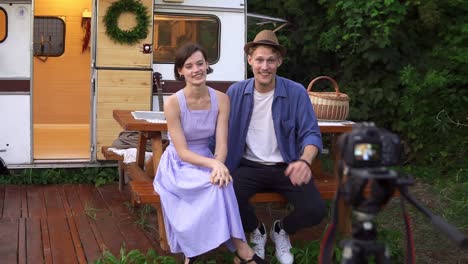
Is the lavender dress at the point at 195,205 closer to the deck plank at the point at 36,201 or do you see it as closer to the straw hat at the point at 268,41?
the straw hat at the point at 268,41

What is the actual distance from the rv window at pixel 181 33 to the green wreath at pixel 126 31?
0.84ft

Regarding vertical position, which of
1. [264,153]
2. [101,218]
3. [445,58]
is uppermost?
[445,58]

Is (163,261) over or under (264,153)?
→ under

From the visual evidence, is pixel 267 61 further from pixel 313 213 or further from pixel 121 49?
pixel 121 49

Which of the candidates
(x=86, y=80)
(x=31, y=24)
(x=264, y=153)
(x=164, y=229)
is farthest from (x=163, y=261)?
(x=86, y=80)

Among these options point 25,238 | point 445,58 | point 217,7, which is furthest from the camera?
point 445,58

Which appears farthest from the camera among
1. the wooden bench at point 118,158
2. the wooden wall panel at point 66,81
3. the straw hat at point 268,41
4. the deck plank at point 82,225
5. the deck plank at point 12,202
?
the wooden wall panel at point 66,81

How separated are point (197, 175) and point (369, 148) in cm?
191

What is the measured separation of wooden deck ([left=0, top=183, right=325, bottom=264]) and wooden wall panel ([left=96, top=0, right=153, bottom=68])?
3.91 ft

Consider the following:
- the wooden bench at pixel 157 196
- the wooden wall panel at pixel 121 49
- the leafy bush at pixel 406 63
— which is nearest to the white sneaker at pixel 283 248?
the wooden bench at pixel 157 196

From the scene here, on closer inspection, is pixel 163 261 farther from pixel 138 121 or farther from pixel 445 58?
pixel 445 58

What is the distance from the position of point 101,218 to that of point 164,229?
1.09 m

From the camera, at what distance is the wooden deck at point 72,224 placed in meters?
4.24

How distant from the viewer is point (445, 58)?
24.4ft
